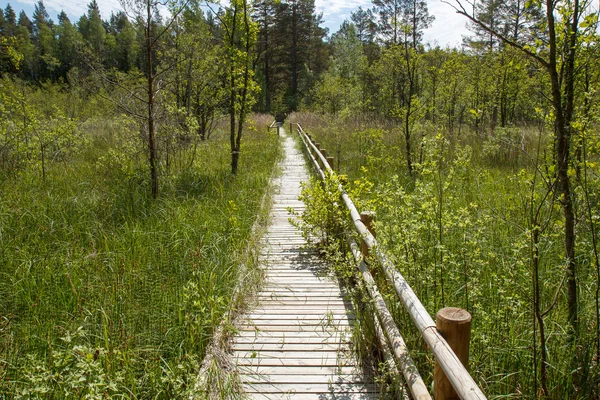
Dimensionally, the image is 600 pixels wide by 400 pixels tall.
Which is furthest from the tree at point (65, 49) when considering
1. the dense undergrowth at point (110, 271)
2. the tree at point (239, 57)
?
the dense undergrowth at point (110, 271)

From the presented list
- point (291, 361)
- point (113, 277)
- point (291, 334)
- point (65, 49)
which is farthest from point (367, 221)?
point (65, 49)

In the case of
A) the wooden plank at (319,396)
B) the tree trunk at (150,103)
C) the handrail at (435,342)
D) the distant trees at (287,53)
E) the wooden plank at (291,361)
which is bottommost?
the wooden plank at (319,396)

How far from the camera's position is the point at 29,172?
7.66 meters

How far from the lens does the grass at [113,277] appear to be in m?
2.52

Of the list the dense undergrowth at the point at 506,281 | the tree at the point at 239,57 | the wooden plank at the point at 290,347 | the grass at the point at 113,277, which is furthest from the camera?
the tree at the point at 239,57

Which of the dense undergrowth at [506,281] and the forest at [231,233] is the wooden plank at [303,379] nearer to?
the forest at [231,233]

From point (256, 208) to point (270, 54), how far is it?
39.1 metres

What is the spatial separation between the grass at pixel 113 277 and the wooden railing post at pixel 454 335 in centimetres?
144

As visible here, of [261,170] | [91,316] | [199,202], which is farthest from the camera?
[261,170]

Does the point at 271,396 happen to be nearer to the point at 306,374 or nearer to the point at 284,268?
the point at 306,374

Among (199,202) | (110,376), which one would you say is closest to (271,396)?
(110,376)

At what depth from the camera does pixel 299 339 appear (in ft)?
10.9

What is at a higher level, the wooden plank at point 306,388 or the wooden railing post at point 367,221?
the wooden railing post at point 367,221

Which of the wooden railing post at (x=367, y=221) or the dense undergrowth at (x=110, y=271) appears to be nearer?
the dense undergrowth at (x=110, y=271)
